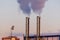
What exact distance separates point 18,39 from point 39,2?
2.78 ft

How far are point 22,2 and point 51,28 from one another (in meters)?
0.78

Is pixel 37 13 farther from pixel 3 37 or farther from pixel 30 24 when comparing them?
pixel 3 37

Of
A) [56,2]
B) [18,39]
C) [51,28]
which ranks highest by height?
[56,2]

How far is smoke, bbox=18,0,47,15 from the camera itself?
10.4 feet

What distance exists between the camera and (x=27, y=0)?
3.23 metres

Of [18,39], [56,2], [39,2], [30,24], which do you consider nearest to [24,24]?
[30,24]

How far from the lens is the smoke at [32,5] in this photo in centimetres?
317

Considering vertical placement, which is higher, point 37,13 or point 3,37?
point 37,13

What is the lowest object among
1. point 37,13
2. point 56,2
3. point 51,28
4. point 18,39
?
point 18,39

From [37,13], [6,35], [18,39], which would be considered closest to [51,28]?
[37,13]

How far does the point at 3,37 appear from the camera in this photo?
3.13 m

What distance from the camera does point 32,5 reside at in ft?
10.5

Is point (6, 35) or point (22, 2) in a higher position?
point (22, 2)

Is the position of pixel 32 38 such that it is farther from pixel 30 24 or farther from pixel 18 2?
pixel 18 2
